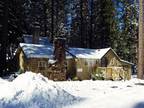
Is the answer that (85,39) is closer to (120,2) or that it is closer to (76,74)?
(120,2)

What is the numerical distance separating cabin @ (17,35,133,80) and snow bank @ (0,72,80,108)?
21570 mm

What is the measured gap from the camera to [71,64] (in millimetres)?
36844

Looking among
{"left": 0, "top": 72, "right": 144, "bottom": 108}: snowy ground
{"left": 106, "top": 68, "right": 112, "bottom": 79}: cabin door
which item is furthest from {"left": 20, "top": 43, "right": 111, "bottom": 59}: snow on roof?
{"left": 0, "top": 72, "right": 144, "bottom": 108}: snowy ground

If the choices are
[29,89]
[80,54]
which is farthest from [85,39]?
[29,89]

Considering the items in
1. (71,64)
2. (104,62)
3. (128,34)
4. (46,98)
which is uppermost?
(128,34)

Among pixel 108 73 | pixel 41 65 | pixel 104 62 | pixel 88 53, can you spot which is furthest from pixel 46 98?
pixel 104 62

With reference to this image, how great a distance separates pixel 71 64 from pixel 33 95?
88.7 ft

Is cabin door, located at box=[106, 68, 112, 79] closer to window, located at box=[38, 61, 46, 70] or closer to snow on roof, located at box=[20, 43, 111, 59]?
snow on roof, located at box=[20, 43, 111, 59]

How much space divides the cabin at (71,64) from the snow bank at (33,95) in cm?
2157

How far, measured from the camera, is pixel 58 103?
9.60m

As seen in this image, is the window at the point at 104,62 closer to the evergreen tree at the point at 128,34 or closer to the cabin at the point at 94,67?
the cabin at the point at 94,67

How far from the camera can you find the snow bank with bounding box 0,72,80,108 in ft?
31.0

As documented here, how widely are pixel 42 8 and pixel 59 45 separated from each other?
27.2m

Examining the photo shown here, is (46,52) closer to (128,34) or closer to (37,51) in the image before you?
(37,51)
